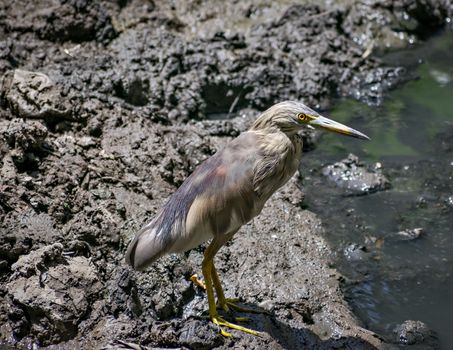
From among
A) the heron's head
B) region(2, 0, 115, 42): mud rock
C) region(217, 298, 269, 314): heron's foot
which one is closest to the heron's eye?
the heron's head

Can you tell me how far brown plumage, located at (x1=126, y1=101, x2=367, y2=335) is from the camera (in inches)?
193

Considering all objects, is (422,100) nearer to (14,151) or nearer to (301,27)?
(301,27)

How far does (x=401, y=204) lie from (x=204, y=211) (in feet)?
7.95

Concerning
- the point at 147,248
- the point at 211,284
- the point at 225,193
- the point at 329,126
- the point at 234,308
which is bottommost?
the point at 234,308

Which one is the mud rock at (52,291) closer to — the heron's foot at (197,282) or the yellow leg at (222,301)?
the heron's foot at (197,282)

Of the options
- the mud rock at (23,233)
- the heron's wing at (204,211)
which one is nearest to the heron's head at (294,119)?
the heron's wing at (204,211)

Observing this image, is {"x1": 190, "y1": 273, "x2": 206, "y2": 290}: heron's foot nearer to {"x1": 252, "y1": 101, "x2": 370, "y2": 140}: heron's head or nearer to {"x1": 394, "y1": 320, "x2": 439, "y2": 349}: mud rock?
{"x1": 252, "y1": 101, "x2": 370, "y2": 140}: heron's head

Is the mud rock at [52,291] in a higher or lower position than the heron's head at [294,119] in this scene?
lower

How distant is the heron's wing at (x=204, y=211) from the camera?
4867 millimetres

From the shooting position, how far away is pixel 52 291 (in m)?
5.10

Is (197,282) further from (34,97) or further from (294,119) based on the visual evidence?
(34,97)

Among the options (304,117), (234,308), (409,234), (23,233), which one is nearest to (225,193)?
(304,117)

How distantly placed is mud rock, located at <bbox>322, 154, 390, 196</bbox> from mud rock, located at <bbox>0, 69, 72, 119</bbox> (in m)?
2.43

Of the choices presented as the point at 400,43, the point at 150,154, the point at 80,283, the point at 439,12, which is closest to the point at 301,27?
the point at 400,43
